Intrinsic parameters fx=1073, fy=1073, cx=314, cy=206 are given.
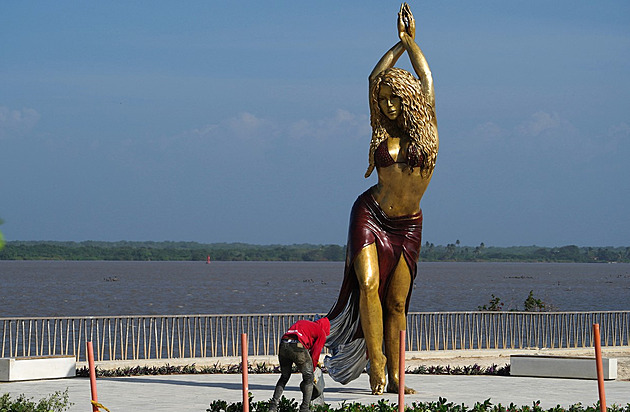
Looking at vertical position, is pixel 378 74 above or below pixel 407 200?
above

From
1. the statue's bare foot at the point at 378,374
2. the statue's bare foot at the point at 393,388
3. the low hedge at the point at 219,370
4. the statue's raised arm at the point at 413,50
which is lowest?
the low hedge at the point at 219,370

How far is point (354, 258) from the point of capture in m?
14.0

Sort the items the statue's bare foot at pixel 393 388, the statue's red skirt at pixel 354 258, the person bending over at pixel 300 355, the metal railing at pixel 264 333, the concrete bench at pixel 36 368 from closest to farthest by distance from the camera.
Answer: the person bending over at pixel 300 355 < the statue's red skirt at pixel 354 258 < the statue's bare foot at pixel 393 388 < the concrete bench at pixel 36 368 < the metal railing at pixel 264 333

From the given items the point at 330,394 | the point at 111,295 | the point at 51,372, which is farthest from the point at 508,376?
the point at 111,295

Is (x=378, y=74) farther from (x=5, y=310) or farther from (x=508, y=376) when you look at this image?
(x=5, y=310)

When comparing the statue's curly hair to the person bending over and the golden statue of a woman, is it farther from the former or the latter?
the person bending over

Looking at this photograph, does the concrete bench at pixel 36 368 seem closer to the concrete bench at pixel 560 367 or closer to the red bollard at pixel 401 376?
the concrete bench at pixel 560 367

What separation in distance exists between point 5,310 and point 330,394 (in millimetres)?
49772

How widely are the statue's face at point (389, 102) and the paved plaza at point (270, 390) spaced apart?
3.67 metres

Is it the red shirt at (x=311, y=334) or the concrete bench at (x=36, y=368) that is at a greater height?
the red shirt at (x=311, y=334)

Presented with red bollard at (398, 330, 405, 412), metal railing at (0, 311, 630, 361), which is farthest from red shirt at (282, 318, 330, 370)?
red bollard at (398, 330, 405, 412)

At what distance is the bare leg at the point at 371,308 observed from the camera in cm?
1388

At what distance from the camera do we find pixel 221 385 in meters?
15.7

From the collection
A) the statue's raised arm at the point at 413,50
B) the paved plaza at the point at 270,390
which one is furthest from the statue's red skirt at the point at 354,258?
the statue's raised arm at the point at 413,50
